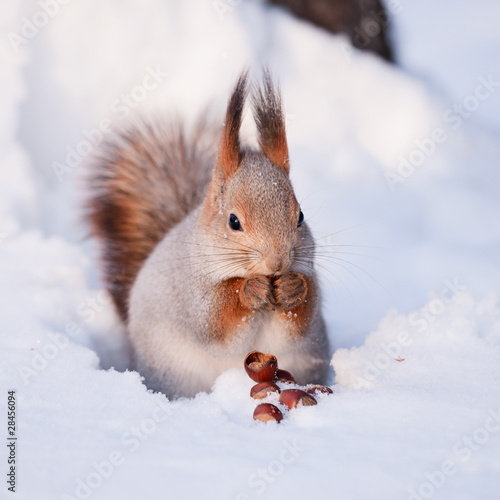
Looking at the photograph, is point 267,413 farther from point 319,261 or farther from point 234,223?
point 319,261

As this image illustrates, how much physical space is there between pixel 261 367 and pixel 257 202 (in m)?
0.48

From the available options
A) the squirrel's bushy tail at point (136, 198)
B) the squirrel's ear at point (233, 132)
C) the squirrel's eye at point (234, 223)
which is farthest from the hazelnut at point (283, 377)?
the squirrel's bushy tail at point (136, 198)

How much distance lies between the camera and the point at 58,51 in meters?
3.36

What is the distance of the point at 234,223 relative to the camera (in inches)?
70.4

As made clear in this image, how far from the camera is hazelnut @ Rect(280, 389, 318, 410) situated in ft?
5.20

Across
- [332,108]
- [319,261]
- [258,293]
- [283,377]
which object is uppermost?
[332,108]

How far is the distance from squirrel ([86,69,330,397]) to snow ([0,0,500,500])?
165 millimetres

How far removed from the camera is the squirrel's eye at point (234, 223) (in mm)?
1774

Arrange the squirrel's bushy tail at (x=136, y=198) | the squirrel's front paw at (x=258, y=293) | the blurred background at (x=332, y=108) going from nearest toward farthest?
1. the squirrel's front paw at (x=258, y=293)
2. the squirrel's bushy tail at (x=136, y=198)
3. the blurred background at (x=332, y=108)

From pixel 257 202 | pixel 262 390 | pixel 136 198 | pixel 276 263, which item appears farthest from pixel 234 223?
pixel 136 198

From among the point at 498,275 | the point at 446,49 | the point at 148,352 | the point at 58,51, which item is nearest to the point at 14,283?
the point at 148,352

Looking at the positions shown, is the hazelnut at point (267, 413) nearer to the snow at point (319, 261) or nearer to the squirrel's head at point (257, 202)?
the snow at point (319, 261)

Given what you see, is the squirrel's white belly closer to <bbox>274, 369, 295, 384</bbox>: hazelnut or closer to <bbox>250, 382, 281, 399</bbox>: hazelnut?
<bbox>274, 369, 295, 384</bbox>: hazelnut

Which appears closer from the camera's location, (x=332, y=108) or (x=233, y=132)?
(x=233, y=132)
